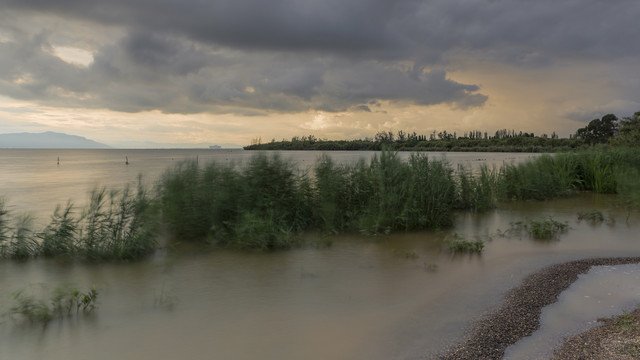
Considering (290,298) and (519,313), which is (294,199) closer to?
(290,298)

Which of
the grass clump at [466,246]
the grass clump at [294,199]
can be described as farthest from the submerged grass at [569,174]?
the grass clump at [466,246]

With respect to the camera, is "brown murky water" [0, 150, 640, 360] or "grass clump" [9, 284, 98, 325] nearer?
"brown murky water" [0, 150, 640, 360]

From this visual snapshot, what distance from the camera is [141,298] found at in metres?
7.40

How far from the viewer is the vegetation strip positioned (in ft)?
16.3

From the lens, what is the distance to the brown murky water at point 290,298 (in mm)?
5625

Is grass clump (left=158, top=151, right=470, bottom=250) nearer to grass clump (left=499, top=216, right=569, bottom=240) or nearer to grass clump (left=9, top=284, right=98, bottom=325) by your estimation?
grass clump (left=499, top=216, right=569, bottom=240)

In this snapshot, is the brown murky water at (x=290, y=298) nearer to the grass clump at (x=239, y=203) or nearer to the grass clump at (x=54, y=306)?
the grass clump at (x=54, y=306)

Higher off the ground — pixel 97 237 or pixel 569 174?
pixel 569 174

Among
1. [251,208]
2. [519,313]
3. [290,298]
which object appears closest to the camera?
[519,313]

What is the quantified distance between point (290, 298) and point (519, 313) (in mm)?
4113

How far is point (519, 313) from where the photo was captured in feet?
19.9

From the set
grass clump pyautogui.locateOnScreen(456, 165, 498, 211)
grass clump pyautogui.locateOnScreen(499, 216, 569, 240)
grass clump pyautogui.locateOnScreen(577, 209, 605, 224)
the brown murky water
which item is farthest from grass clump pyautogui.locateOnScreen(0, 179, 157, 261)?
grass clump pyautogui.locateOnScreen(577, 209, 605, 224)

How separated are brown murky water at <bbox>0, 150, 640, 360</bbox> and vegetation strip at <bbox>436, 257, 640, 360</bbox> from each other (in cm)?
30

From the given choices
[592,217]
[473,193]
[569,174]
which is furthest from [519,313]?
[569,174]
